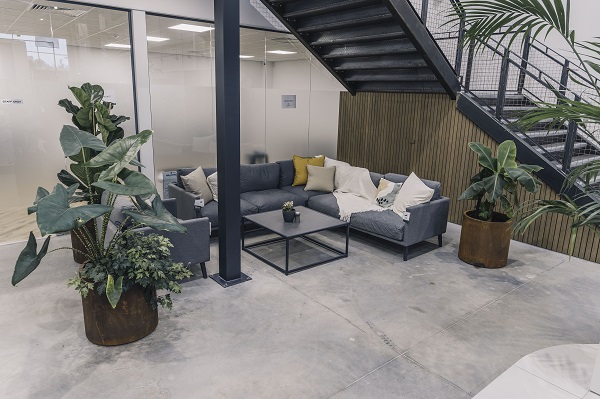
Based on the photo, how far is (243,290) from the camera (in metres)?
4.06

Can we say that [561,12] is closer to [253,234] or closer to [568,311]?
[568,311]

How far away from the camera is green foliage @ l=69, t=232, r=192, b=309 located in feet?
9.61

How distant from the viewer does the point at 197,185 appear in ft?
17.6

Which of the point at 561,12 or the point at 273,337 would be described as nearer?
the point at 561,12

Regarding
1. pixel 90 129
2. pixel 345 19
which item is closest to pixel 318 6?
pixel 345 19

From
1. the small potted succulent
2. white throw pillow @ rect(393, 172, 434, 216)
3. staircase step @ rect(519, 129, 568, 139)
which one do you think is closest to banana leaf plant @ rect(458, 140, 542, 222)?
white throw pillow @ rect(393, 172, 434, 216)

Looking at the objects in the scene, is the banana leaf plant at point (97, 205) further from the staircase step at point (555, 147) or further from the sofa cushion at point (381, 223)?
the staircase step at point (555, 147)

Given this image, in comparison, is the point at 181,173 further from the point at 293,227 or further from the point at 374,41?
the point at 374,41

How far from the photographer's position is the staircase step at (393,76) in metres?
5.89

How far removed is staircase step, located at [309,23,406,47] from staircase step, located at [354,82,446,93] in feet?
3.60

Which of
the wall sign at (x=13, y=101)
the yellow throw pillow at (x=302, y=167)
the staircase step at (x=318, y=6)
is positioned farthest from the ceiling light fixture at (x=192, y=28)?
the yellow throw pillow at (x=302, y=167)

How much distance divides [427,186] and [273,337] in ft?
9.35

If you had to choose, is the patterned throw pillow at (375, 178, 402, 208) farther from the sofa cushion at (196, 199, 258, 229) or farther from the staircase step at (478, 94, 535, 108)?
the staircase step at (478, 94, 535, 108)

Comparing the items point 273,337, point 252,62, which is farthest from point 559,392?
point 252,62
